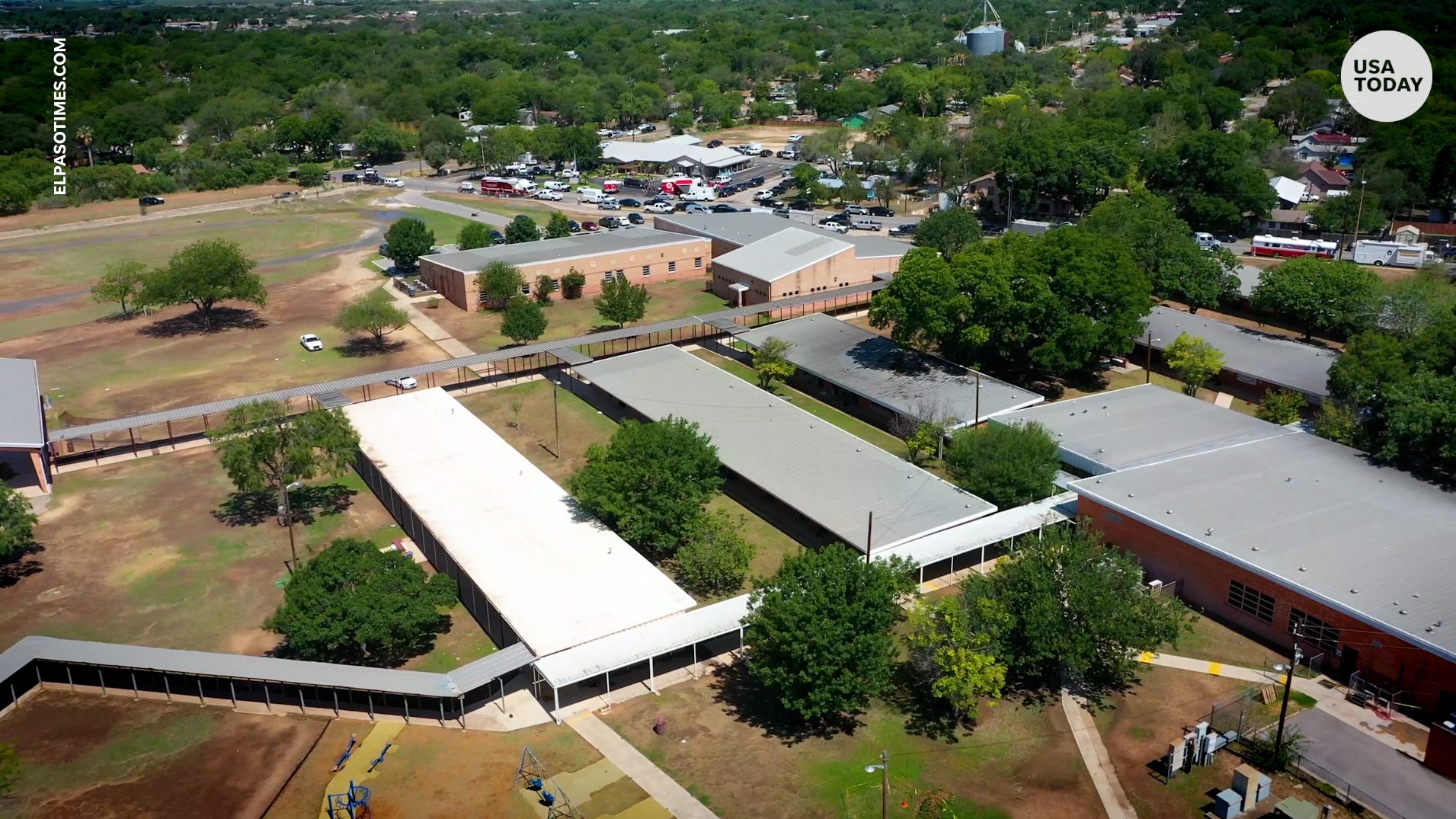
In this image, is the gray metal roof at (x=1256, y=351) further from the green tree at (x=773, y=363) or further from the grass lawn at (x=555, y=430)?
the grass lawn at (x=555, y=430)

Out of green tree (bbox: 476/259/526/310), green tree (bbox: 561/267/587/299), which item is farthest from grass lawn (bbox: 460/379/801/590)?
green tree (bbox: 561/267/587/299)

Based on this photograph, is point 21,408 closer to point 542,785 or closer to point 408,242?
point 408,242

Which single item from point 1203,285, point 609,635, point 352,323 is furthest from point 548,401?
point 1203,285

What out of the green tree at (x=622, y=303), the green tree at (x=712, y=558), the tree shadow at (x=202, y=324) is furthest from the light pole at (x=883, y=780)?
the tree shadow at (x=202, y=324)

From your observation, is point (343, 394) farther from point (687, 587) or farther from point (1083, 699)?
point (1083, 699)

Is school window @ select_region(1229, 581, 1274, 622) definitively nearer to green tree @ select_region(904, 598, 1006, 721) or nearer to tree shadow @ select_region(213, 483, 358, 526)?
green tree @ select_region(904, 598, 1006, 721)

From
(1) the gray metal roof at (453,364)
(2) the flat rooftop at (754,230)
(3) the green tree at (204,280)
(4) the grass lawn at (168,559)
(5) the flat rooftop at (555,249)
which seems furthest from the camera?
(2) the flat rooftop at (754,230)
